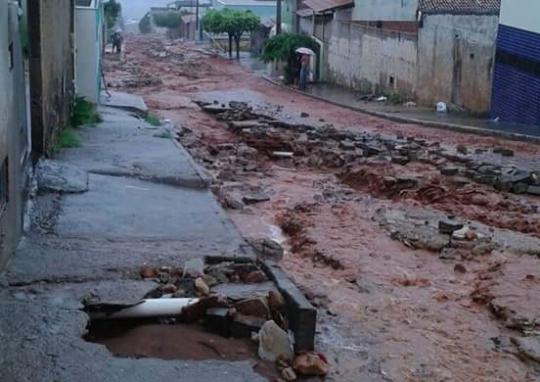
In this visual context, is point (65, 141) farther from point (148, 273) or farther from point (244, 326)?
point (244, 326)

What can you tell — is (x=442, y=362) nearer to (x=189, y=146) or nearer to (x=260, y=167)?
(x=260, y=167)

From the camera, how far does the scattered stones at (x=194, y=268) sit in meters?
6.28

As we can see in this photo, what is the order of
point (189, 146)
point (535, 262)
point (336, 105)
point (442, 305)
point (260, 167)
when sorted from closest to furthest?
point (442, 305) < point (535, 262) < point (260, 167) < point (189, 146) < point (336, 105)

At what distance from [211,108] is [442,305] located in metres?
16.0

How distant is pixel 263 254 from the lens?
7930 mm

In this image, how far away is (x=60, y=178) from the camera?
933 centimetres

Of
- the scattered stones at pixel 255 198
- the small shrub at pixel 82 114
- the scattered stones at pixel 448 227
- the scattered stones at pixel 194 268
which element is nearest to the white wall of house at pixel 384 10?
the small shrub at pixel 82 114

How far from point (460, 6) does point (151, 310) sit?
2067 centimetres

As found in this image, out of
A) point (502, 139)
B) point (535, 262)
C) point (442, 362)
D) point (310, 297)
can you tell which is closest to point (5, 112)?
point (310, 297)

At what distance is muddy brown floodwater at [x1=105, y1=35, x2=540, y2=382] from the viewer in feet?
20.1

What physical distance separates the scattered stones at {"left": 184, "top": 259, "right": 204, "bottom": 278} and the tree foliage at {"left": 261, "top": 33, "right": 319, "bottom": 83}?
26.5 meters

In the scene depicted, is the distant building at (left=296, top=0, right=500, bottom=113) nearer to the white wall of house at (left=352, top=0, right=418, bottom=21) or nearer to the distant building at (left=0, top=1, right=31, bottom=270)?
the white wall of house at (left=352, top=0, right=418, bottom=21)

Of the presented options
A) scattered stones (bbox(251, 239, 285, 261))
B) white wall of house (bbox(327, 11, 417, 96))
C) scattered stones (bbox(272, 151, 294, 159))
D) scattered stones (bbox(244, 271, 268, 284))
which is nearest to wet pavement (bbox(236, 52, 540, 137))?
white wall of house (bbox(327, 11, 417, 96))

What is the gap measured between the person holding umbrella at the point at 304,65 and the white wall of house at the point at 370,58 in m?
1.43
